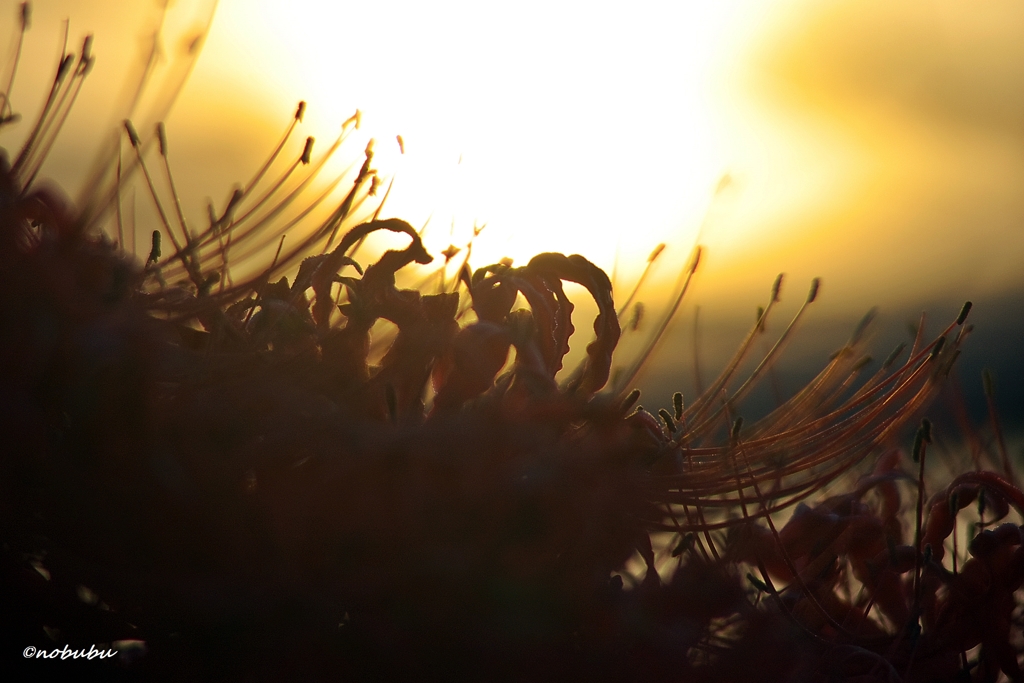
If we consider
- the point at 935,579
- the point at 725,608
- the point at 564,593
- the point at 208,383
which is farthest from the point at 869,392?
the point at 208,383

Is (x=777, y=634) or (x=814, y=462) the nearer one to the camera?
(x=777, y=634)

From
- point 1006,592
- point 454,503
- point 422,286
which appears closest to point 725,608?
point 454,503

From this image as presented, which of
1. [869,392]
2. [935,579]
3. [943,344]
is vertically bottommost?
[935,579]

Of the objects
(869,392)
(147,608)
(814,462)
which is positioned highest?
(869,392)

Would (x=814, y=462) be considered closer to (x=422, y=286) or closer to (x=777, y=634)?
(x=777, y=634)

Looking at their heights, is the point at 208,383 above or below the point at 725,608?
above

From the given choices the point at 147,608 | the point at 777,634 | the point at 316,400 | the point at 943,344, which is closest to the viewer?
the point at 147,608

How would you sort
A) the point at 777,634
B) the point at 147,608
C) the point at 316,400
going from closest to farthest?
1. the point at 147,608
2. the point at 316,400
3. the point at 777,634

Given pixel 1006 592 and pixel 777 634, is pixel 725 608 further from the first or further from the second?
pixel 1006 592

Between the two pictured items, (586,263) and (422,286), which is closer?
(586,263)
